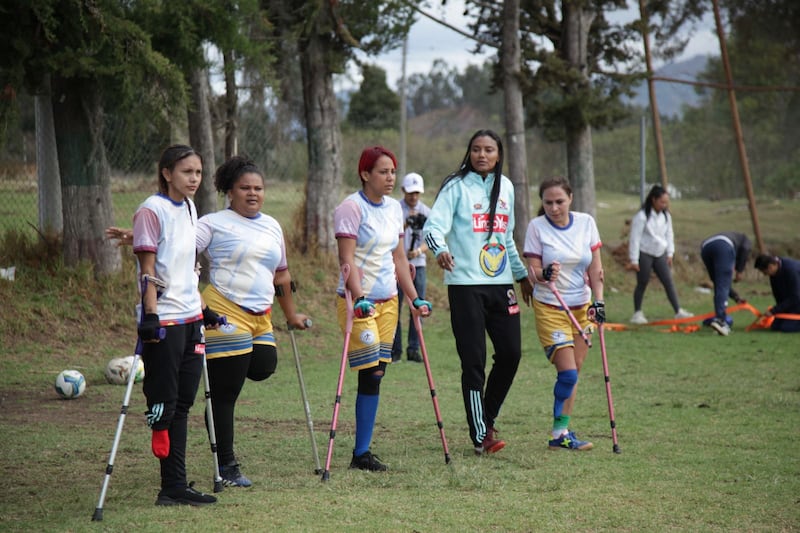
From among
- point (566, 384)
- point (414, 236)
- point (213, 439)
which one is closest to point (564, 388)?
point (566, 384)

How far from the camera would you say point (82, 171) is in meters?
11.5

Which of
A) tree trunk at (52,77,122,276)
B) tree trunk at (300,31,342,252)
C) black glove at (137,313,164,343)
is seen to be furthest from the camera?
tree trunk at (300,31,342,252)

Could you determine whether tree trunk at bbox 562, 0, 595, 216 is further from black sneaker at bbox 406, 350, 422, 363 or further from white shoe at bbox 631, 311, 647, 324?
black sneaker at bbox 406, 350, 422, 363

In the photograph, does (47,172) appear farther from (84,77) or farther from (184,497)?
(184,497)

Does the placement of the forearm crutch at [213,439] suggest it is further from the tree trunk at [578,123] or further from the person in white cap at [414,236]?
the tree trunk at [578,123]

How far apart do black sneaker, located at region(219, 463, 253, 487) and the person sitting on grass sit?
376 inches

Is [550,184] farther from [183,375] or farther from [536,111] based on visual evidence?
[536,111]

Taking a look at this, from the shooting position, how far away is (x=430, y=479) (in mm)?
5699

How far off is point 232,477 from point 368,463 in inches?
33.9

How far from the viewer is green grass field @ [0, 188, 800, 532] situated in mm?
4906

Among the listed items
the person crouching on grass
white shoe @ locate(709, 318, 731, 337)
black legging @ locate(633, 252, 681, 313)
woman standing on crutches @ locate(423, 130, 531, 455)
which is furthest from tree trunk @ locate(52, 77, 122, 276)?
white shoe @ locate(709, 318, 731, 337)

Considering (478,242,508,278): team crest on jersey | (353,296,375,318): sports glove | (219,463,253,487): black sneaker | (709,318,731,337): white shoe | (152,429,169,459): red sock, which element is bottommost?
(709,318,731,337): white shoe

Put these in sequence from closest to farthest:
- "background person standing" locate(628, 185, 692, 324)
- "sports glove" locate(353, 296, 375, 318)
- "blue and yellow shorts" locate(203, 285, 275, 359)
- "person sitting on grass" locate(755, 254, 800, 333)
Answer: "blue and yellow shorts" locate(203, 285, 275, 359) < "sports glove" locate(353, 296, 375, 318) < "person sitting on grass" locate(755, 254, 800, 333) < "background person standing" locate(628, 185, 692, 324)

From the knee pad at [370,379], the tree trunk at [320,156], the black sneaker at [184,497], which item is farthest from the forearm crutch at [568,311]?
the tree trunk at [320,156]
